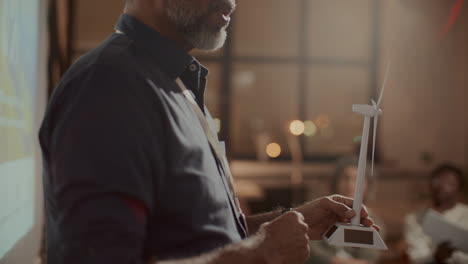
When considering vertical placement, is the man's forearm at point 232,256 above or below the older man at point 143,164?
below

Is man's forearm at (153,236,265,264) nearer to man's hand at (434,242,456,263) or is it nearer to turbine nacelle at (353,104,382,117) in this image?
turbine nacelle at (353,104,382,117)

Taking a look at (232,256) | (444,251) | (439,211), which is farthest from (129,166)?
(439,211)

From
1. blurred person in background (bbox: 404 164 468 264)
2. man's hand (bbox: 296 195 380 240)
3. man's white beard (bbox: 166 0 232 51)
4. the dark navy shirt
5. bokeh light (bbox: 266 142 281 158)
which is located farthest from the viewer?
bokeh light (bbox: 266 142 281 158)

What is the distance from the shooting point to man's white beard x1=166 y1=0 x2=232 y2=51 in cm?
88

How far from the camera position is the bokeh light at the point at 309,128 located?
560 centimetres

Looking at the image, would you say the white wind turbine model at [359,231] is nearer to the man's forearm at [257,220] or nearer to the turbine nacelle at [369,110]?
the turbine nacelle at [369,110]

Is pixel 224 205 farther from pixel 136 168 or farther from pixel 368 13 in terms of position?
pixel 368 13

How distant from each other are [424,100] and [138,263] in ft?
18.2

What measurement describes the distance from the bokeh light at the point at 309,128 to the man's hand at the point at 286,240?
4874 mm

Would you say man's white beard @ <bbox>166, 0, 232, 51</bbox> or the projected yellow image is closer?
man's white beard @ <bbox>166, 0, 232, 51</bbox>

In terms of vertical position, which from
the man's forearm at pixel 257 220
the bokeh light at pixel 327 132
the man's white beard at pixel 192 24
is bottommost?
the bokeh light at pixel 327 132

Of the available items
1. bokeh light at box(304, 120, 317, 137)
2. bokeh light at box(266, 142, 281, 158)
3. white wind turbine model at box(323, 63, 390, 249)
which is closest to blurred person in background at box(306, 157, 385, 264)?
white wind turbine model at box(323, 63, 390, 249)

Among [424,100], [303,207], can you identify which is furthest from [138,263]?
[424,100]

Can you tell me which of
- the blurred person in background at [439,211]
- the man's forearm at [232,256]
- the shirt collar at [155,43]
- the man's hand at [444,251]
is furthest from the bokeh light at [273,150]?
the man's forearm at [232,256]
